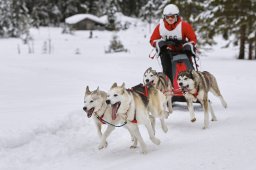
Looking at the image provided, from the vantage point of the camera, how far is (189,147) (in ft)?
17.4

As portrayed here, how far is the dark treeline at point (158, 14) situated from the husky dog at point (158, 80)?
47.8 ft

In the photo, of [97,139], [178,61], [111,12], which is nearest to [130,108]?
[97,139]

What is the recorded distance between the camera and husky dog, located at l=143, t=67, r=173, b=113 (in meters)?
6.97

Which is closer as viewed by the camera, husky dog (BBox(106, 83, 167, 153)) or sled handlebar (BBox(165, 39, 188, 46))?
husky dog (BBox(106, 83, 167, 153))

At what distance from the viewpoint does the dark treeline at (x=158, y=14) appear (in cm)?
2172

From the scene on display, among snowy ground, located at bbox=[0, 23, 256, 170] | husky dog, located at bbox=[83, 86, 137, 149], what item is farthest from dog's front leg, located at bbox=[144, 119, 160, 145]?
husky dog, located at bbox=[83, 86, 137, 149]

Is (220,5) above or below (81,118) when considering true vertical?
above

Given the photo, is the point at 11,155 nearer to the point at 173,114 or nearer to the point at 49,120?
the point at 49,120

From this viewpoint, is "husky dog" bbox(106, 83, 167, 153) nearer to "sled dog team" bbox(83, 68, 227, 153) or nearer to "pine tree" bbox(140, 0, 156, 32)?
"sled dog team" bbox(83, 68, 227, 153)

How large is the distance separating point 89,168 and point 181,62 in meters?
3.17

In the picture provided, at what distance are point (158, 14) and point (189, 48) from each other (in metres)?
27.0

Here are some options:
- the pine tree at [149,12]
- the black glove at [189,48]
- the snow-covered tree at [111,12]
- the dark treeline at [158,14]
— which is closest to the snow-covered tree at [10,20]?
the dark treeline at [158,14]

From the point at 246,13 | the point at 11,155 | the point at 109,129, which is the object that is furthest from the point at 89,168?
the point at 246,13

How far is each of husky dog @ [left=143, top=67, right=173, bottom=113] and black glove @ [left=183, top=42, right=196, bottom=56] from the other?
2.07 feet
